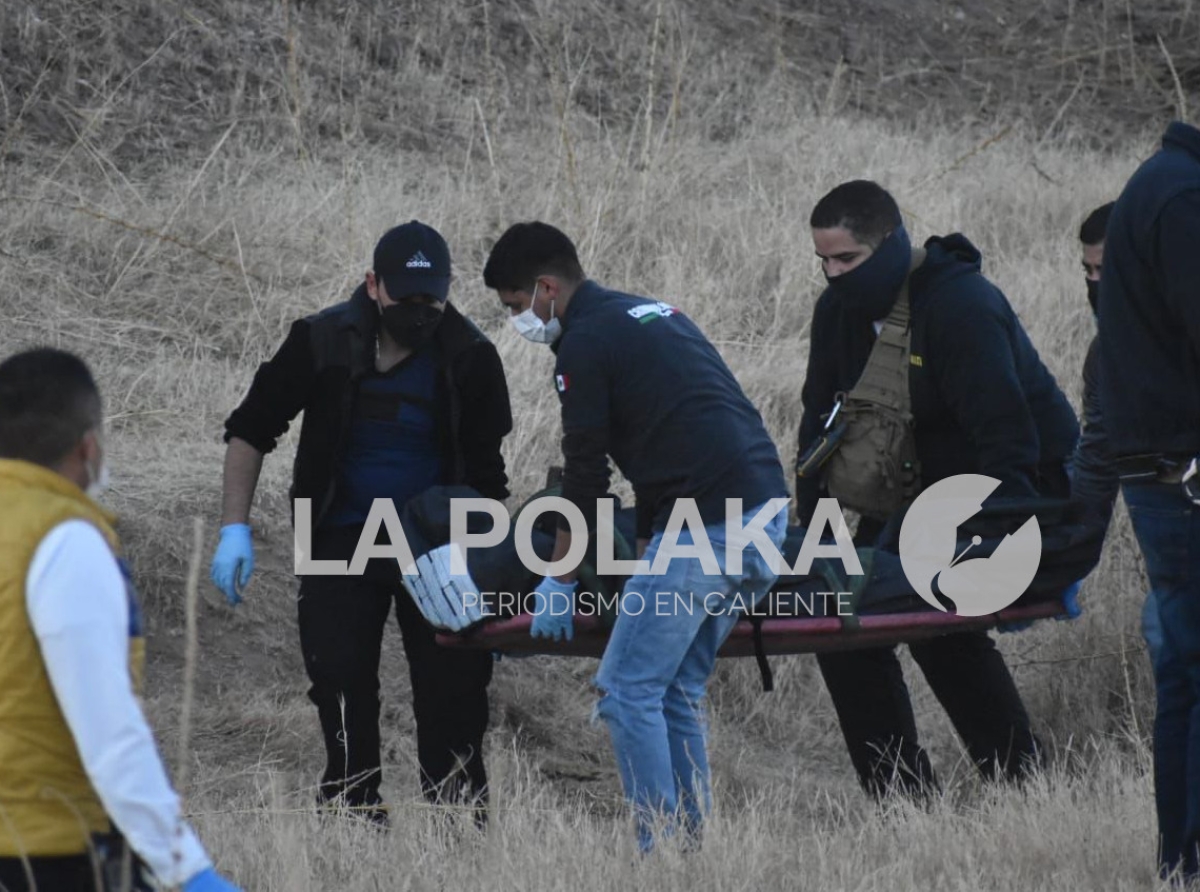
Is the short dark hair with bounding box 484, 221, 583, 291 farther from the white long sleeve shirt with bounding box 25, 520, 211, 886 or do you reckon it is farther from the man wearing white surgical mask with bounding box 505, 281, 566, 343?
the white long sleeve shirt with bounding box 25, 520, 211, 886

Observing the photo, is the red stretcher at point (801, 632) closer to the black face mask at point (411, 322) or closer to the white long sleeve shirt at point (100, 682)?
the black face mask at point (411, 322)

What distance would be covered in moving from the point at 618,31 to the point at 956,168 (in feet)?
9.79

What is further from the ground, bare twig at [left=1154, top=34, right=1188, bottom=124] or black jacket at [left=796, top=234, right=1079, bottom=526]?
bare twig at [left=1154, top=34, right=1188, bottom=124]

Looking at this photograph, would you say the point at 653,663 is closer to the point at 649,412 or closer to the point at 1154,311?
the point at 649,412

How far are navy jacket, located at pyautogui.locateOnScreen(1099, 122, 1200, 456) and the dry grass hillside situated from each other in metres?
1.09

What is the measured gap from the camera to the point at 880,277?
5.08 meters

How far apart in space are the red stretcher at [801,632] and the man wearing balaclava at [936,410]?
0.28 metres

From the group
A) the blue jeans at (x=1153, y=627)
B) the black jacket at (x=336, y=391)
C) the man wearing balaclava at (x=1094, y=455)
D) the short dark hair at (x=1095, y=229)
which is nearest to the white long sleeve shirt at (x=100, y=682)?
the blue jeans at (x=1153, y=627)

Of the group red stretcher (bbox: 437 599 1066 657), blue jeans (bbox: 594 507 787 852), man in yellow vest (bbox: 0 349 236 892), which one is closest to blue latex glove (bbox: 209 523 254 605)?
red stretcher (bbox: 437 599 1066 657)

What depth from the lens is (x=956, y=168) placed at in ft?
39.3

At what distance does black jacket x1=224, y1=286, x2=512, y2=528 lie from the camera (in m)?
4.98

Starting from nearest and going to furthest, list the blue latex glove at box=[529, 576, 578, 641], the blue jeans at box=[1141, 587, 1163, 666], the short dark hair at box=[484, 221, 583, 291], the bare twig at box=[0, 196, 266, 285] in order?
the blue jeans at box=[1141, 587, 1163, 666] → the short dark hair at box=[484, 221, 583, 291] → the blue latex glove at box=[529, 576, 578, 641] → the bare twig at box=[0, 196, 266, 285]

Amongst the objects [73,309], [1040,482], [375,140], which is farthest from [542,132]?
[1040,482]

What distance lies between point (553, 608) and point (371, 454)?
2.27ft
